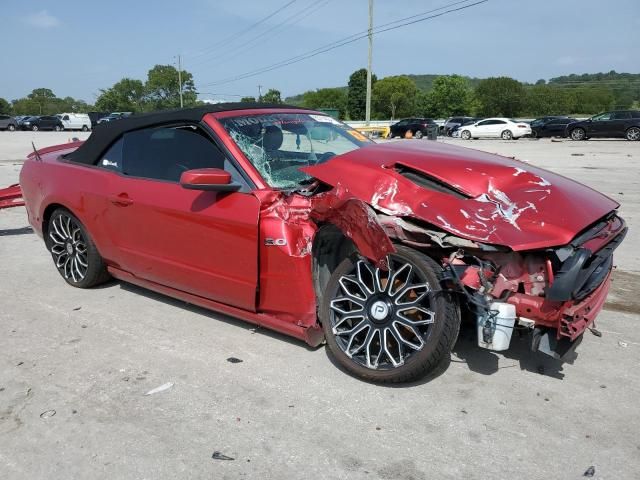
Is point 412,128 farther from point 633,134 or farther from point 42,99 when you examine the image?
point 42,99

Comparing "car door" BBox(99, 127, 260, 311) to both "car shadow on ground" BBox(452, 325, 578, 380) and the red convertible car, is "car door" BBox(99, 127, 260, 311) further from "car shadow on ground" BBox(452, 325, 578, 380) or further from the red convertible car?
"car shadow on ground" BBox(452, 325, 578, 380)

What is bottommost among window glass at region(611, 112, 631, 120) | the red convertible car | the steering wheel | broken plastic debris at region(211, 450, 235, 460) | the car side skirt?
broken plastic debris at region(211, 450, 235, 460)

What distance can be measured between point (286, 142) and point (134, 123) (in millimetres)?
1326

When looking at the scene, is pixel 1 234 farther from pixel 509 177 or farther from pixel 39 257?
pixel 509 177

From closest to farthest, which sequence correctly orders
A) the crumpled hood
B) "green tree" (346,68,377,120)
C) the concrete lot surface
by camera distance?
1. the concrete lot surface
2. the crumpled hood
3. "green tree" (346,68,377,120)

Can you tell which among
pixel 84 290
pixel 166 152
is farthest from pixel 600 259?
pixel 84 290

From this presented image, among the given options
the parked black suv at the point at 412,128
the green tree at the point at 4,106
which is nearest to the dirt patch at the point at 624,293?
the parked black suv at the point at 412,128

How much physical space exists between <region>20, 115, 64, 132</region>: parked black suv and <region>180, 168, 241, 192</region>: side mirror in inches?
2238

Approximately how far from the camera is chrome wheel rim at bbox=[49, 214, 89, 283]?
473cm

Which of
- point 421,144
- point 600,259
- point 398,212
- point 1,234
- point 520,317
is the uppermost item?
point 421,144

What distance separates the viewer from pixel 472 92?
101 meters

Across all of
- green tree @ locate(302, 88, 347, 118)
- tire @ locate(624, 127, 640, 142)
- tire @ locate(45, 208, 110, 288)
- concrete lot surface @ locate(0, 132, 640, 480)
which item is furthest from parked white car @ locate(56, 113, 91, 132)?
green tree @ locate(302, 88, 347, 118)

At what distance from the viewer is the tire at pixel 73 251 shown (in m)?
4.64

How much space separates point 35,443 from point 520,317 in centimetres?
248
